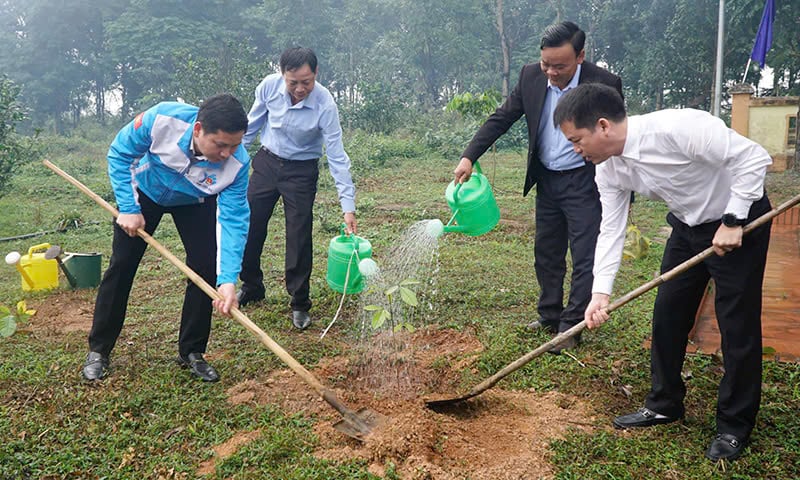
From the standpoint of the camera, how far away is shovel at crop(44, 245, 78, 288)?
545 cm

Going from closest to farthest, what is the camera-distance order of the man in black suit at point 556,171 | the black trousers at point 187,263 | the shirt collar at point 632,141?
the shirt collar at point 632,141 → the black trousers at point 187,263 → the man in black suit at point 556,171

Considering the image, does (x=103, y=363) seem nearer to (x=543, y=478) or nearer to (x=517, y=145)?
(x=543, y=478)

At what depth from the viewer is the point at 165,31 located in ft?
105

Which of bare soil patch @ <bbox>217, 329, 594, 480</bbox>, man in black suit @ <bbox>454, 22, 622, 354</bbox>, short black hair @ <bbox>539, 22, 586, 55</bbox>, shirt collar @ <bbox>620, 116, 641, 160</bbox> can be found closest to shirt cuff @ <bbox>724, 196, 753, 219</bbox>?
shirt collar @ <bbox>620, 116, 641, 160</bbox>

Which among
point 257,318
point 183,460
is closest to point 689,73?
point 257,318

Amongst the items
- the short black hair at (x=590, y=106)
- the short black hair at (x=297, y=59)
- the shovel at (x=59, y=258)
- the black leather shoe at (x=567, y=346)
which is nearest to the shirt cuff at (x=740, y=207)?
the short black hair at (x=590, y=106)

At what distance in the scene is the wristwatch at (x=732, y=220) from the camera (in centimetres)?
254

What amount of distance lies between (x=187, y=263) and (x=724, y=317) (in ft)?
8.79

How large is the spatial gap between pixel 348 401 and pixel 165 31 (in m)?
32.2

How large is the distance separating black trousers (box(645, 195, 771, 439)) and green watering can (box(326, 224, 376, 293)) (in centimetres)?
212

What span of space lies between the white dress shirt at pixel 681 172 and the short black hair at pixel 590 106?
132 millimetres

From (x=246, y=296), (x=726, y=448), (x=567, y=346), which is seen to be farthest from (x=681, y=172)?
(x=246, y=296)

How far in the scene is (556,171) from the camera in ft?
13.6

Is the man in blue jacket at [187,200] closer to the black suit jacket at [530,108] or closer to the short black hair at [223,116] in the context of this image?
the short black hair at [223,116]
